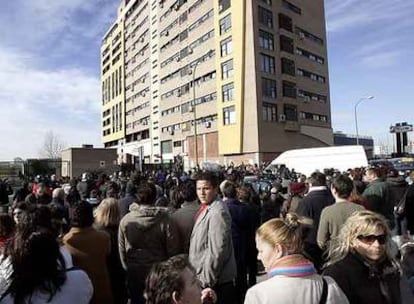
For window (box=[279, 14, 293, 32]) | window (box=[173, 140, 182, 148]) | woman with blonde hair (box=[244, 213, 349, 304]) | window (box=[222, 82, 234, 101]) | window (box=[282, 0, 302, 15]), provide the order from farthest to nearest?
window (box=[173, 140, 182, 148])
window (box=[282, 0, 302, 15])
window (box=[279, 14, 293, 32])
window (box=[222, 82, 234, 101])
woman with blonde hair (box=[244, 213, 349, 304])

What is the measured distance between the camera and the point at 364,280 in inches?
112

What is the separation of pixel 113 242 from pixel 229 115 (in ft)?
156

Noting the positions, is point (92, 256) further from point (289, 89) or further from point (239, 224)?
point (289, 89)

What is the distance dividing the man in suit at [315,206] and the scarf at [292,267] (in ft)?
11.7

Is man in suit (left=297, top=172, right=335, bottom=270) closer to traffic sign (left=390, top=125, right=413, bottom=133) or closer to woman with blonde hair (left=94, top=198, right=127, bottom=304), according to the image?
woman with blonde hair (left=94, top=198, right=127, bottom=304)

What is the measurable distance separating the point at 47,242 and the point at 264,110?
158 feet

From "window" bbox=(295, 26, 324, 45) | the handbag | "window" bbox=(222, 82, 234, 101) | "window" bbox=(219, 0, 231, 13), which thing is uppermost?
"window" bbox=(219, 0, 231, 13)

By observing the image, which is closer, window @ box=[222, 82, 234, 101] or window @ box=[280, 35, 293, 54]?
window @ box=[222, 82, 234, 101]

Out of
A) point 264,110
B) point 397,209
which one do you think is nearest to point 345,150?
point 264,110

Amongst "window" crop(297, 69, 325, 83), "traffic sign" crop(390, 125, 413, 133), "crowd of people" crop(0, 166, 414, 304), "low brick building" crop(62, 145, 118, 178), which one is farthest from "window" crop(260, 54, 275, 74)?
"crowd of people" crop(0, 166, 414, 304)

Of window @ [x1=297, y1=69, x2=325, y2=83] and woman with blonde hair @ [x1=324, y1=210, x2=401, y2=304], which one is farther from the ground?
window @ [x1=297, y1=69, x2=325, y2=83]

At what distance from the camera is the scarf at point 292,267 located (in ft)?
8.38

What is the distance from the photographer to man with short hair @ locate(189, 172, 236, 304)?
441 centimetres

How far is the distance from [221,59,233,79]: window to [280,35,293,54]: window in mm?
6732
